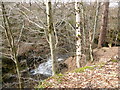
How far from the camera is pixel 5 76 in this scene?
8234mm

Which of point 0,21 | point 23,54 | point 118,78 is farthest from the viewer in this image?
point 23,54

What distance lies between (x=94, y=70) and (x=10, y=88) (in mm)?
6540

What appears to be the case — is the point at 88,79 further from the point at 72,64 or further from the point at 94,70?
the point at 72,64

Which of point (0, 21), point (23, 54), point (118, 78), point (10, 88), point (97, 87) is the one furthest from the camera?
point (23, 54)

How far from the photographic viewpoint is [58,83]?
2922 millimetres

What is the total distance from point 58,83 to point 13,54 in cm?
359

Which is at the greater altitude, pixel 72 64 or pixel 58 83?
pixel 58 83

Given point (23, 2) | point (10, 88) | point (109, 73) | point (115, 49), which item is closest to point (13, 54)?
point (23, 2)

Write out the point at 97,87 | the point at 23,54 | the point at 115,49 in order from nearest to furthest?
1. the point at 97,87
2. the point at 115,49
3. the point at 23,54

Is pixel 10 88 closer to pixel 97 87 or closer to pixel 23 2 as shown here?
pixel 23 2

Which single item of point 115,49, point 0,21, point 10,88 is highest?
point 0,21

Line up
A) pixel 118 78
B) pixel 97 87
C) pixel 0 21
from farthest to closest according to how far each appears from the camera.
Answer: pixel 0 21
pixel 118 78
pixel 97 87

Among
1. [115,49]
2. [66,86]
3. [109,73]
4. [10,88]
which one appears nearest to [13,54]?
[10,88]

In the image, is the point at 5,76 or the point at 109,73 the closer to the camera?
the point at 109,73
